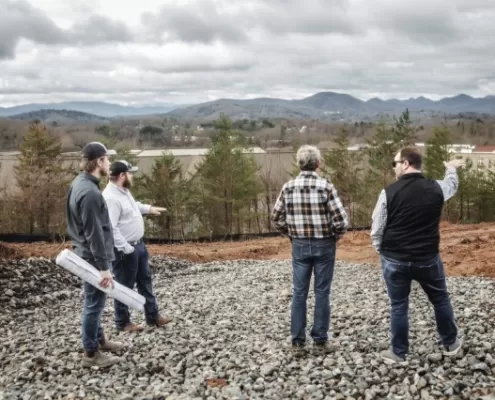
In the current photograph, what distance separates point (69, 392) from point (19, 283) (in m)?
6.53

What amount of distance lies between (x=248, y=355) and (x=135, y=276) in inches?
71.1

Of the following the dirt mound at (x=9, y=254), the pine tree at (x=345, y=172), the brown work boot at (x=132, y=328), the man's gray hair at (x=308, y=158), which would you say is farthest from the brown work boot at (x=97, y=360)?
the pine tree at (x=345, y=172)

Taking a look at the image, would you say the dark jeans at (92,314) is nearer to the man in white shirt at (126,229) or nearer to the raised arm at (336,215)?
the man in white shirt at (126,229)

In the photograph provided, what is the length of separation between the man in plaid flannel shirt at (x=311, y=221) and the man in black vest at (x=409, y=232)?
1.59 feet

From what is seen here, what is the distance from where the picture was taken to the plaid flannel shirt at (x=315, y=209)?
17.6 feet

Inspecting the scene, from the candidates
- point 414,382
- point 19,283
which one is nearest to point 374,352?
point 414,382

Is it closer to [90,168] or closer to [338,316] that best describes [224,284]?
[338,316]

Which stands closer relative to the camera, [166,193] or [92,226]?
[92,226]

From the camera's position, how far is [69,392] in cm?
519

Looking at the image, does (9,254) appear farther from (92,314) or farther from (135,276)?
(92,314)

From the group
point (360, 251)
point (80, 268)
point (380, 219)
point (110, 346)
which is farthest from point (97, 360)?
point (360, 251)

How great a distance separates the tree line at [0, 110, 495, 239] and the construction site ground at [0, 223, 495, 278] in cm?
1248

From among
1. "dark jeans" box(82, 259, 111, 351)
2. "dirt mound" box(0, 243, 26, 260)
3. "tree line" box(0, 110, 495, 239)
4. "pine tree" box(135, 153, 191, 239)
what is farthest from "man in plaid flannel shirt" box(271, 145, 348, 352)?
"pine tree" box(135, 153, 191, 239)

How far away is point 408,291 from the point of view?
5.19 m
